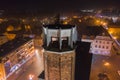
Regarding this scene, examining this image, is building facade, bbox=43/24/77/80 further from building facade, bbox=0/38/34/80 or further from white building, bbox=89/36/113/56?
white building, bbox=89/36/113/56

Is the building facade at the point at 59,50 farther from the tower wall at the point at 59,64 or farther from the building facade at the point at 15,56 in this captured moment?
the building facade at the point at 15,56

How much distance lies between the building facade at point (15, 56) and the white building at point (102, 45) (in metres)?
12.4

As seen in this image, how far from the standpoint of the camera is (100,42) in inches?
1252

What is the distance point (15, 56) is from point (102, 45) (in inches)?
641

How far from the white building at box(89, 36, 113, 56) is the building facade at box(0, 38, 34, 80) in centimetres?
1241

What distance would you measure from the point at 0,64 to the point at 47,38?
14.8m

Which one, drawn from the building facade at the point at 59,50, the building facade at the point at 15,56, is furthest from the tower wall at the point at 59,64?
the building facade at the point at 15,56

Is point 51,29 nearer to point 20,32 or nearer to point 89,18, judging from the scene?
point 20,32

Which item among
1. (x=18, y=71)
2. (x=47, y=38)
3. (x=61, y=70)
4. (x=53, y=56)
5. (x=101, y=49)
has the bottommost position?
(x=18, y=71)

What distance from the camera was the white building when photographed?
31.3 metres

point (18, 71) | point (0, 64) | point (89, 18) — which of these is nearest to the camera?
point (0, 64)

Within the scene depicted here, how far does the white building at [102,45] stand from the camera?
31344 mm

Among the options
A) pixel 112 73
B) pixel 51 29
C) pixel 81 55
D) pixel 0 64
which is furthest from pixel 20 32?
pixel 51 29

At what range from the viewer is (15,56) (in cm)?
2684
